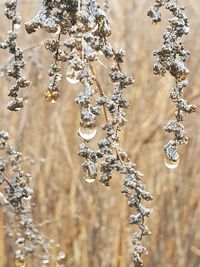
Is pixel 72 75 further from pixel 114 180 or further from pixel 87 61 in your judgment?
pixel 114 180

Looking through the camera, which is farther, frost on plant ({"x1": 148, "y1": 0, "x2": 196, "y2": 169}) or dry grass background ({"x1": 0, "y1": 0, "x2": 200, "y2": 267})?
dry grass background ({"x1": 0, "y1": 0, "x2": 200, "y2": 267})

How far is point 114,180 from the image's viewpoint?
1.54 metres

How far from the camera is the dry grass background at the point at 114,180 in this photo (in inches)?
64.1

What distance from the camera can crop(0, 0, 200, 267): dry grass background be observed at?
1629 mm

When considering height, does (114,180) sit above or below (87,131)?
above

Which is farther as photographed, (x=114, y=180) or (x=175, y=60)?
(x=114, y=180)

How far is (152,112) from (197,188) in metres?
0.29

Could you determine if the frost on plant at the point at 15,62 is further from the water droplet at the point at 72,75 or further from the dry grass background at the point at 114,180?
the dry grass background at the point at 114,180

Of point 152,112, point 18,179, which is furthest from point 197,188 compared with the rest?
point 18,179

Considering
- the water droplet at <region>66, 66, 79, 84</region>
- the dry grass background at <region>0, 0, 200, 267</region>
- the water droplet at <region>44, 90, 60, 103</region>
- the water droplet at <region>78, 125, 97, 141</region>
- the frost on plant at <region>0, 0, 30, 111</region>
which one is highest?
the dry grass background at <region>0, 0, 200, 267</region>

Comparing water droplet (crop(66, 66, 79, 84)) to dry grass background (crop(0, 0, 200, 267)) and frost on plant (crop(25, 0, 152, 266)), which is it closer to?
frost on plant (crop(25, 0, 152, 266))

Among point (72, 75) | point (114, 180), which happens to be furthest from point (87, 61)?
point (114, 180)

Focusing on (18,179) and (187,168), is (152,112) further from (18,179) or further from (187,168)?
(18,179)

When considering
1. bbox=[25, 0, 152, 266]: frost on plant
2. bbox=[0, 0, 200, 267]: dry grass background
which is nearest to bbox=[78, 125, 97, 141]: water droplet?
bbox=[25, 0, 152, 266]: frost on plant
